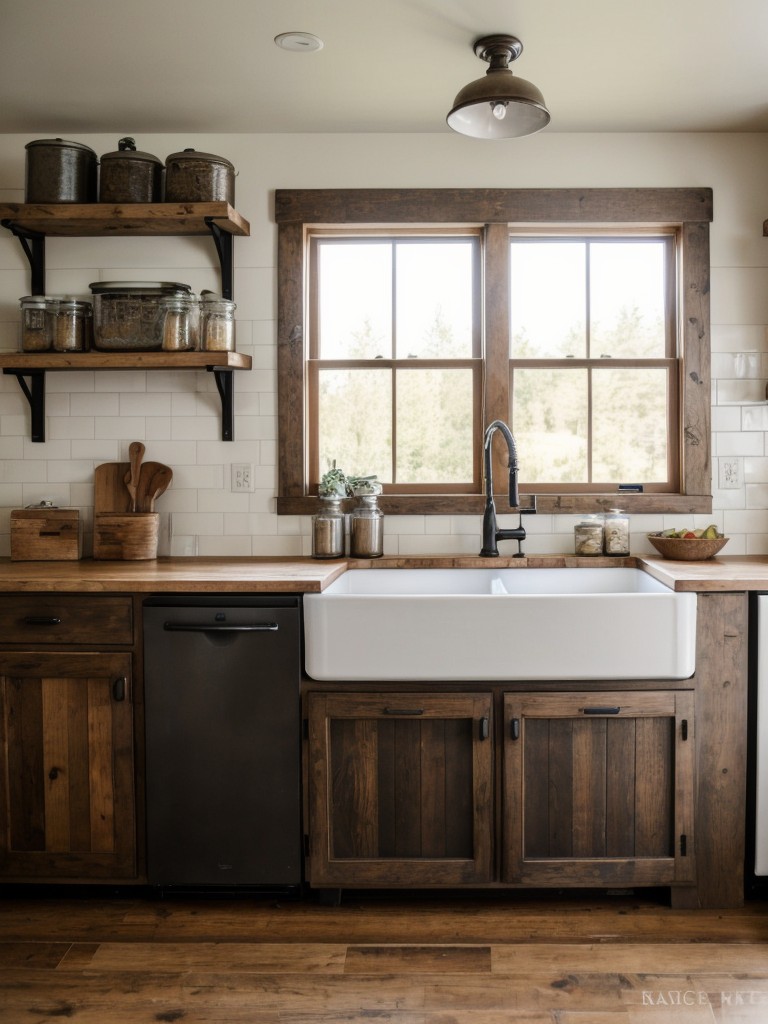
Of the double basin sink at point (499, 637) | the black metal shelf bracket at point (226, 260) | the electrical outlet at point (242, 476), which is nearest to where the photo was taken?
the double basin sink at point (499, 637)

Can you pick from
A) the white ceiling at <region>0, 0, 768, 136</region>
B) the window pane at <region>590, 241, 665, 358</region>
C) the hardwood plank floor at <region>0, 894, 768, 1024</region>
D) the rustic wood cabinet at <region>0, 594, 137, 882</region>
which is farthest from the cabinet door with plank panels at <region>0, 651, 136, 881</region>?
the window pane at <region>590, 241, 665, 358</region>

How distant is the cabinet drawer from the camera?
259 cm

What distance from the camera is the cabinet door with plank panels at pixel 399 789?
2533 mm

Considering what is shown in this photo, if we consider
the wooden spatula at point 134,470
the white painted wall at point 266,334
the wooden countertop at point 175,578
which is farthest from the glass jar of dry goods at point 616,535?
the wooden spatula at point 134,470

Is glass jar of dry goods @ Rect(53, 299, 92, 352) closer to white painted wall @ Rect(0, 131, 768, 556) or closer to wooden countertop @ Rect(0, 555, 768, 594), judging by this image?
white painted wall @ Rect(0, 131, 768, 556)

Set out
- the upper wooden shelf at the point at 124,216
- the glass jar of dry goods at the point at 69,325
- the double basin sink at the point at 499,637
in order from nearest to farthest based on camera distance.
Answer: the double basin sink at the point at 499,637 < the upper wooden shelf at the point at 124,216 < the glass jar of dry goods at the point at 69,325

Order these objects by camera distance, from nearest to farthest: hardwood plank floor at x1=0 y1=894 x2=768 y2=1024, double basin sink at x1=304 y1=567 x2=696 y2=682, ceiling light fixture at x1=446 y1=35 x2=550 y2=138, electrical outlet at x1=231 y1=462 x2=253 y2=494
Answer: hardwood plank floor at x1=0 y1=894 x2=768 y2=1024 < ceiling light fixture at x1=446 y1=35 x2=550 y2=138 < double basin sink at x1=304 y1=567 x2=696 y2=682 < electrical outlet at x1=231 y1=462 x2=253 y2=494

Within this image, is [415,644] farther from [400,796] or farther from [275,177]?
[275,177]

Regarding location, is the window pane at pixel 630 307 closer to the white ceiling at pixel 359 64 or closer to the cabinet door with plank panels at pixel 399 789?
the white ceiling at pixel 359 64

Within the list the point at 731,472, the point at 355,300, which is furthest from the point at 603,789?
the point at 355,300

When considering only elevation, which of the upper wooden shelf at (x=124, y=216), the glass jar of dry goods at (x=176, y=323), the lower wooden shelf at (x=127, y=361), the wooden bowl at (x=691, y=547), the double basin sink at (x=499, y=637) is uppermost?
the upper wooden shelf at (x=124, y=216)

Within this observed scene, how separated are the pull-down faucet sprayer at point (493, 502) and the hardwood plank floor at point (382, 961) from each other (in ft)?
3.95

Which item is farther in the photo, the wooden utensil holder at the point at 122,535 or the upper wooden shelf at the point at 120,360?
the wooden utensil holder at the point at 122,535

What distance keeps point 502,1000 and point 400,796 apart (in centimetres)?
62
